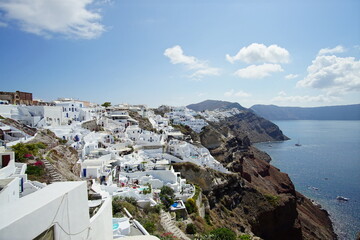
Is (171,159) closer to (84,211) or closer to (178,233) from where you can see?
(178,233)

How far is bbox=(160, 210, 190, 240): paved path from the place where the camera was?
14.4 meters

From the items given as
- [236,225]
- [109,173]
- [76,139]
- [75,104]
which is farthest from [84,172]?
[75,104]

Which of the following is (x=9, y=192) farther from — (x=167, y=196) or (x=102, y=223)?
(x=167, y=196)

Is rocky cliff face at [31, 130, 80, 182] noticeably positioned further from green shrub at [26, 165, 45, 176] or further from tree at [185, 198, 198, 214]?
tree at [185, 198, 198, 214]

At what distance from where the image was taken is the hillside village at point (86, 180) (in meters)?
4.17

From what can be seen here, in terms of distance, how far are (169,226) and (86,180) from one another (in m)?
6.43

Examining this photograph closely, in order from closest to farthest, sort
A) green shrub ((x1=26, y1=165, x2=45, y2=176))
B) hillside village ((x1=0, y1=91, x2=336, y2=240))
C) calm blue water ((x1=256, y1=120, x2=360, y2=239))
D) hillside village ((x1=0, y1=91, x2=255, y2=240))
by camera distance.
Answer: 1. hillside village ((x1=0, y1=91, x2=255, y2=240))
2. hillside village ((x1=0, y1=91, x2=336, y2=240))
3. green shrub ((x1=26, y1=165, x2=45, y2=176))
4. calm blue water ((x1=256, y1=120, x2=360, y2=239))

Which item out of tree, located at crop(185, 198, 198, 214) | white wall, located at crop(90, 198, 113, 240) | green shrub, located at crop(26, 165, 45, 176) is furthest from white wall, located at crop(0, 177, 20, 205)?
tree, located at crop(185, 198, 198, 214)

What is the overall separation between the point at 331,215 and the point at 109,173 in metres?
37.0

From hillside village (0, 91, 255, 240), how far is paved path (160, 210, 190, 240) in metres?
0.08

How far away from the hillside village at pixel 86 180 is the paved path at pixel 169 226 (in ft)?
0.28

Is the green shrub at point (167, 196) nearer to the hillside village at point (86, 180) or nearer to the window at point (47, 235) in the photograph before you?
the hillside village at point (86, 180)

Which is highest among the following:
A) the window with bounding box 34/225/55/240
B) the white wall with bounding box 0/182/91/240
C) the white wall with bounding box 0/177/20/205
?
the white wall with bounding box 0/182/91/240

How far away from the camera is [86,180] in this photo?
16094 millimetres
